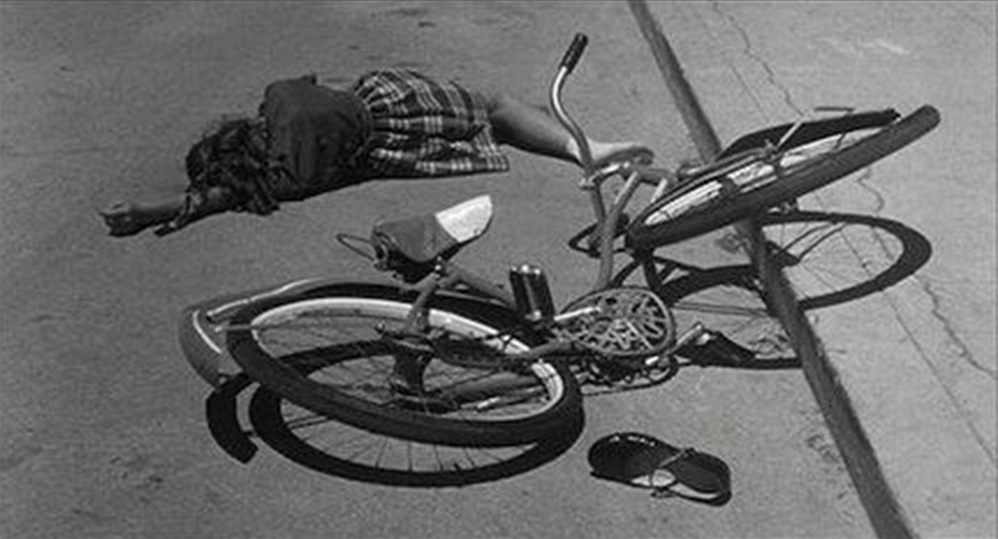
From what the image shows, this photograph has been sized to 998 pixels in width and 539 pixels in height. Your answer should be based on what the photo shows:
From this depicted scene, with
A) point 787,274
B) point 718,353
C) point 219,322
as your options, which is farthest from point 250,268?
point 787,274

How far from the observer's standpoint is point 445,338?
15.4 ft

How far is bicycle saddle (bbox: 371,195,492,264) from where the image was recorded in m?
4.61

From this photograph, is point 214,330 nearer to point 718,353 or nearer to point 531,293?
point 531,293

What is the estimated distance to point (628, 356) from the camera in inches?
191

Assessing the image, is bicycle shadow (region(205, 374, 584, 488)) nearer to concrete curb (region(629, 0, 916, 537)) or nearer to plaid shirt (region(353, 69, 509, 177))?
concrete curb (region(629, 0, 916, 537))

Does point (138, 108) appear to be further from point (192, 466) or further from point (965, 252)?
point (965, 252)

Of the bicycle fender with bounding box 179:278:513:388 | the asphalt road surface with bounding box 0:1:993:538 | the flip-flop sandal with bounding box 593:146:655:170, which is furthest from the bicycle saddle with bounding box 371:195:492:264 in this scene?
the flip-flop sandal with bounding box 593:146:655:170

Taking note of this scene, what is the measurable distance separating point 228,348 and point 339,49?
402 cm

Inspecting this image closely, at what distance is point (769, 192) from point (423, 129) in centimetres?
181

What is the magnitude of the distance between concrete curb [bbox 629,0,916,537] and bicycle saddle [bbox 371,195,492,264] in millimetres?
1222

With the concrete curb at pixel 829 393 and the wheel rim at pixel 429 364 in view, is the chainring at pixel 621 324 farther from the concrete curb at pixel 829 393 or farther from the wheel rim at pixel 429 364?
the concrete curb at pixel 829 393

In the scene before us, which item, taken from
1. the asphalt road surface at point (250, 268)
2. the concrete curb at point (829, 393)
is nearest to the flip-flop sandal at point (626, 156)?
the asphalt road surface at point (250, 268)

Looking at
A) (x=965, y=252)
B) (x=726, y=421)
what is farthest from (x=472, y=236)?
(x=965, y=252)

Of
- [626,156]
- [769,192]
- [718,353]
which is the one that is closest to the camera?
[769,192]
